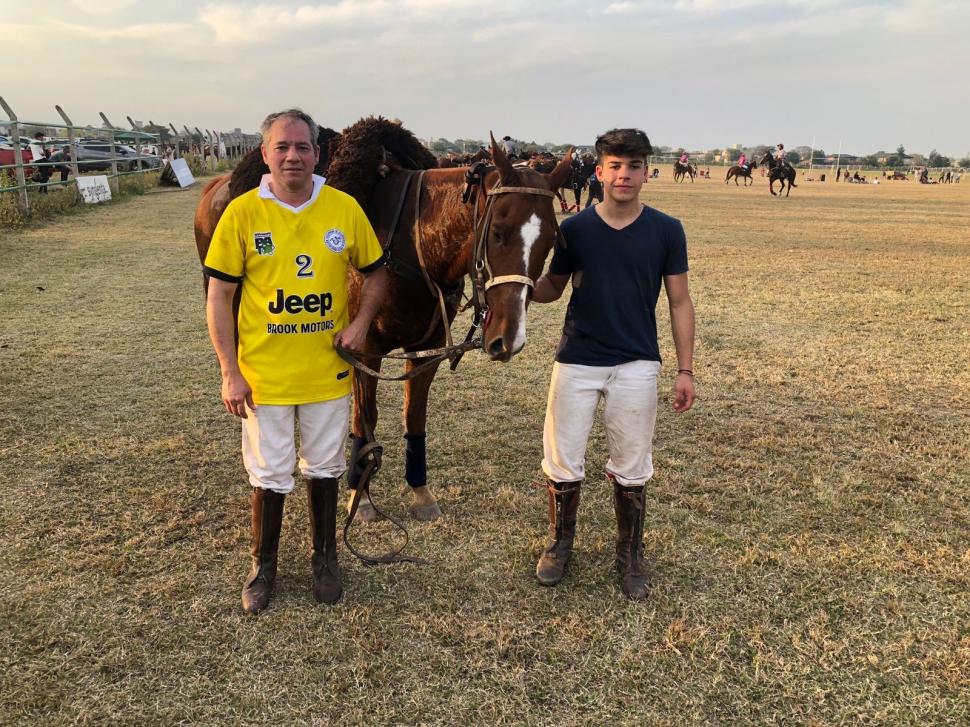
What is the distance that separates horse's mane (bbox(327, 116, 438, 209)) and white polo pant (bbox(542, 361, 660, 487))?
1.38 m

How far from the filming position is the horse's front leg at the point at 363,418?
→ 3.42 metres

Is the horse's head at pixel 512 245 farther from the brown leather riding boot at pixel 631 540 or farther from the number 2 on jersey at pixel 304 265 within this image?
the brown leather riding boot at pixel 631 540

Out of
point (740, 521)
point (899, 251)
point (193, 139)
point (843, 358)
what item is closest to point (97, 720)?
point (740, 521)

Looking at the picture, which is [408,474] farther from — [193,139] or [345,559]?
[193,139]

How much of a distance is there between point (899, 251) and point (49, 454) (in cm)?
1440

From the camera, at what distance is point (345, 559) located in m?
3.20

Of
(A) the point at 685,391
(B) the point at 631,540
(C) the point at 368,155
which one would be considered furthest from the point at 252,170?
(B) the point at 631,540

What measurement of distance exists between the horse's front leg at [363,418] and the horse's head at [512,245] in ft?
3.52

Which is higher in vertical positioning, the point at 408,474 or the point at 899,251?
the point at 899,251

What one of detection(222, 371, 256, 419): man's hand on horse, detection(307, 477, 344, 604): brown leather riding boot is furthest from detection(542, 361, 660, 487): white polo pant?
detection(222, 371, 256, 419): man's hand on horse

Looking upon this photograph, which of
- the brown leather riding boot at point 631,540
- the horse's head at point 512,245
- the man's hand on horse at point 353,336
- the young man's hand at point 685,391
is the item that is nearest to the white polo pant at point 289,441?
the man's hand on horse at point 353,336

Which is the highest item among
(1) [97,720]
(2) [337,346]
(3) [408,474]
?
(2) [337,346]

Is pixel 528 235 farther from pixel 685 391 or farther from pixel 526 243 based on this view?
pixel 685 391

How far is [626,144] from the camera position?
8.15 feet
